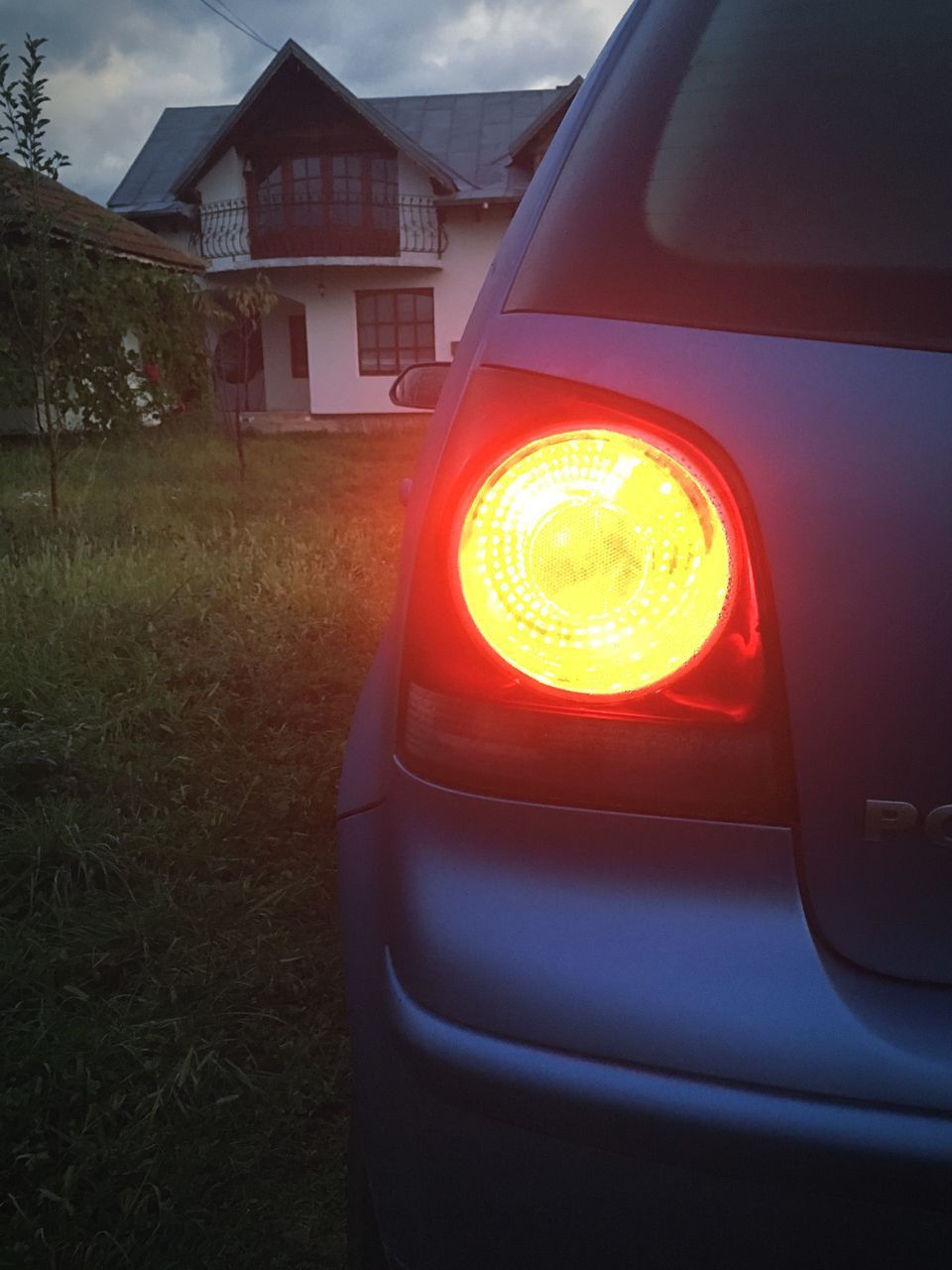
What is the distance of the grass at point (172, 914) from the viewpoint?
5.24 feet

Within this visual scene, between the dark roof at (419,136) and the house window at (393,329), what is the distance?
258 cm

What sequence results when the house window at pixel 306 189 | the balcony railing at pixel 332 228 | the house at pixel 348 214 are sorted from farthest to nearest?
the house window at pixel 306 189
the balcony railing at pixel 332 228
the house at pixel 348 214

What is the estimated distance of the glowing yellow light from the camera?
0.96m

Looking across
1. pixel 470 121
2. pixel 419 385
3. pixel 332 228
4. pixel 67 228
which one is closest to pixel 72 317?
pixel 67 228

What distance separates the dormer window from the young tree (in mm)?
6306

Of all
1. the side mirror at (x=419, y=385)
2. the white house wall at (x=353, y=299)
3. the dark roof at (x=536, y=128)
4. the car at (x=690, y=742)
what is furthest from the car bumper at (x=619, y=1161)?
the white house wall at (x=353, y=299)

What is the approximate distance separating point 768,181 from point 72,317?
49.5ft

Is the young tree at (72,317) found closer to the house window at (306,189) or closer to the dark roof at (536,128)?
the house window at (306,189)

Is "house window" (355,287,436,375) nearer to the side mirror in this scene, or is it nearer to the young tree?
the young tree

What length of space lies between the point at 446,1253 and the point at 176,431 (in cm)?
1732

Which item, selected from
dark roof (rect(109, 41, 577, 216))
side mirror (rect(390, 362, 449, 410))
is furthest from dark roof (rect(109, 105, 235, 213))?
side mirror (rect(390, 362, 449, 410))

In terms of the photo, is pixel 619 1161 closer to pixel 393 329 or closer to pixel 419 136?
pixel 393 329

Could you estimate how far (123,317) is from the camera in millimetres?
15719

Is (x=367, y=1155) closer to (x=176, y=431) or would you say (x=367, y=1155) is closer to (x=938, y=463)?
(x=938, y=463)
